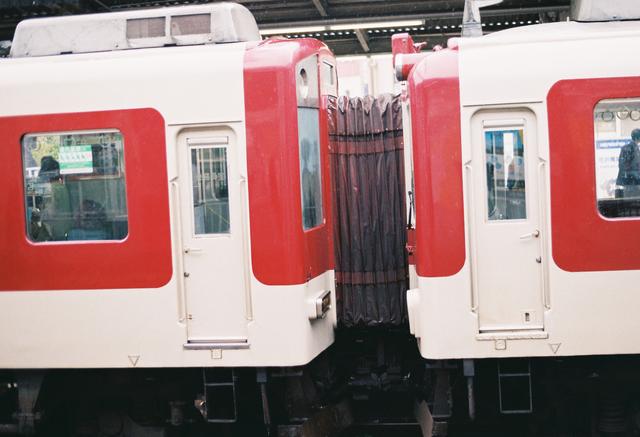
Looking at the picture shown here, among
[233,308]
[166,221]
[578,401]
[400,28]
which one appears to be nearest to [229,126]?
[166,221]

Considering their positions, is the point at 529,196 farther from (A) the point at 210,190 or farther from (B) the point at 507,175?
(A) the point at 210,190

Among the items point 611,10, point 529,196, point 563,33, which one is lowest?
point 529,196

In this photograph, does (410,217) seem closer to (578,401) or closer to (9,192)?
(578,401)

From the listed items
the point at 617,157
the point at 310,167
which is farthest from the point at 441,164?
the point at 617,157

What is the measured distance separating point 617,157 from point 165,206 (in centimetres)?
329

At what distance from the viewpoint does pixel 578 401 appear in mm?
7027

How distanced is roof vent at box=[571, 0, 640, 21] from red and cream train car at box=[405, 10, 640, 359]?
0.38m

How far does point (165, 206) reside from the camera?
6.59m

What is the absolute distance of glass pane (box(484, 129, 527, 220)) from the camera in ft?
20.7

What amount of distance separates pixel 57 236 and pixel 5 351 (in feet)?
3.34

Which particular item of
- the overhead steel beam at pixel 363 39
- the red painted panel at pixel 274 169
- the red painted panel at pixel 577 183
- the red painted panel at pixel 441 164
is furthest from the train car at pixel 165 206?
the overhead steel beam at pixel 363 39

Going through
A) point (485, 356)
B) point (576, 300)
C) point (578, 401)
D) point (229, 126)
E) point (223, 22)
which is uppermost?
point (223, 22)

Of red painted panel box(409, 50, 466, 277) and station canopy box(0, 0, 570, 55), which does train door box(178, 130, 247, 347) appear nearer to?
red painted panel box(409, 50, 466, 277)

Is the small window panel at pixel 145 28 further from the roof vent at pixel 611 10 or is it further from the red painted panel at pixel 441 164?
the roof vent at pixel 611 10
